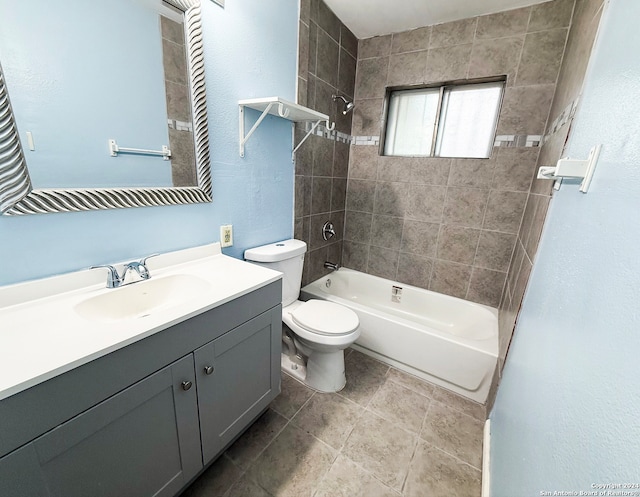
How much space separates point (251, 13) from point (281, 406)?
2077mm

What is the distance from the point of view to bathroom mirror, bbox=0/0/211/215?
802mm

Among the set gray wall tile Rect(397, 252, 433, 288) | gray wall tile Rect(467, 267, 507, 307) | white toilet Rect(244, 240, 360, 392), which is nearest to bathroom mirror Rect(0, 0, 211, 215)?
white toilet Rect(244, 240, 360, 392)

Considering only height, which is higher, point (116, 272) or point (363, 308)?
point (116, 272)

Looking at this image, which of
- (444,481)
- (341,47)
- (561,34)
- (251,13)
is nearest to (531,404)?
(444,481)

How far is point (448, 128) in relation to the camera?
2.14 m

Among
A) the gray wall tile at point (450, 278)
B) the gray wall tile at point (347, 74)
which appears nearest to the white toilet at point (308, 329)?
the gray wall tile at point (450, 278)

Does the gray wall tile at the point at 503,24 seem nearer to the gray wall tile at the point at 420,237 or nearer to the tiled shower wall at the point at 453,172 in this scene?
the tiled shower wall at the point at 453,172

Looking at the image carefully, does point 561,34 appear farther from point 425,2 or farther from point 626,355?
point 626,355

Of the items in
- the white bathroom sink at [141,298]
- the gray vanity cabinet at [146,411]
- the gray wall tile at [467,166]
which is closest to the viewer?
the gray vanity cabinet at [146,411]

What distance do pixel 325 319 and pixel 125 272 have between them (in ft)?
→ 3.31

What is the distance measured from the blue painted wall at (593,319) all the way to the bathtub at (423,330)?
2.27 feet

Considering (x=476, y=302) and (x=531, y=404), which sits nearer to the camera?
(x=531, y=404)

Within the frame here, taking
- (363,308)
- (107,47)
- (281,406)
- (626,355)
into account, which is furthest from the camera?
(363,308)

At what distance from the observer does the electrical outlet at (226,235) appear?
1.45 meters
